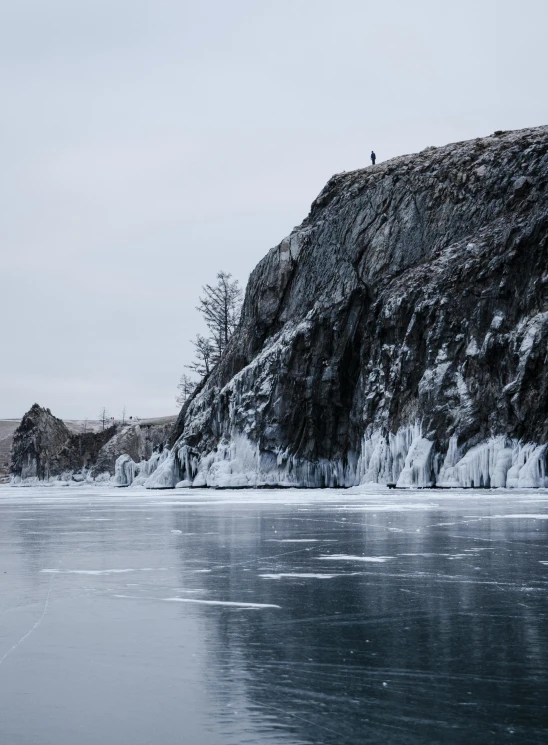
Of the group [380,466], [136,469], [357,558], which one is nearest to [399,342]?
[380,466]

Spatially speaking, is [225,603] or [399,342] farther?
[399,342]

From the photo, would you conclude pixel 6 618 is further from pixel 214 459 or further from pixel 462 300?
pixel 214 459

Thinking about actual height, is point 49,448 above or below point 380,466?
above

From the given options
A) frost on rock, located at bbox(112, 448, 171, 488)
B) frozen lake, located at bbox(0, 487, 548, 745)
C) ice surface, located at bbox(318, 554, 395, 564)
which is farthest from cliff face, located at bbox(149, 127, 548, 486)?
frozen lake, located at bbox(0, 487, 548, 745)

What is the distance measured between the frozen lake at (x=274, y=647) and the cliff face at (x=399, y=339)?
33096 millimetres

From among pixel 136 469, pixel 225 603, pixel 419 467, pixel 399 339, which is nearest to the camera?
pixel 225 603

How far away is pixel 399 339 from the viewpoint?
51.7 m

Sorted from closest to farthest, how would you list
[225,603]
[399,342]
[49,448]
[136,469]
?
[225,603] → [399,342] → [136,469] → [49,448]

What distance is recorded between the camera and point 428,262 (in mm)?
54031

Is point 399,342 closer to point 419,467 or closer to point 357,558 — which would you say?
point 419,467

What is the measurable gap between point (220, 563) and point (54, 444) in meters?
140

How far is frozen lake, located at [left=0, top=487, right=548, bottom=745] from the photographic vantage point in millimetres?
3662

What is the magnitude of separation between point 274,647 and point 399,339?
47282 millimetres

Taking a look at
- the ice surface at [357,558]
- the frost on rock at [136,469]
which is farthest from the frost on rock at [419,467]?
the ice surface at [357,558]
